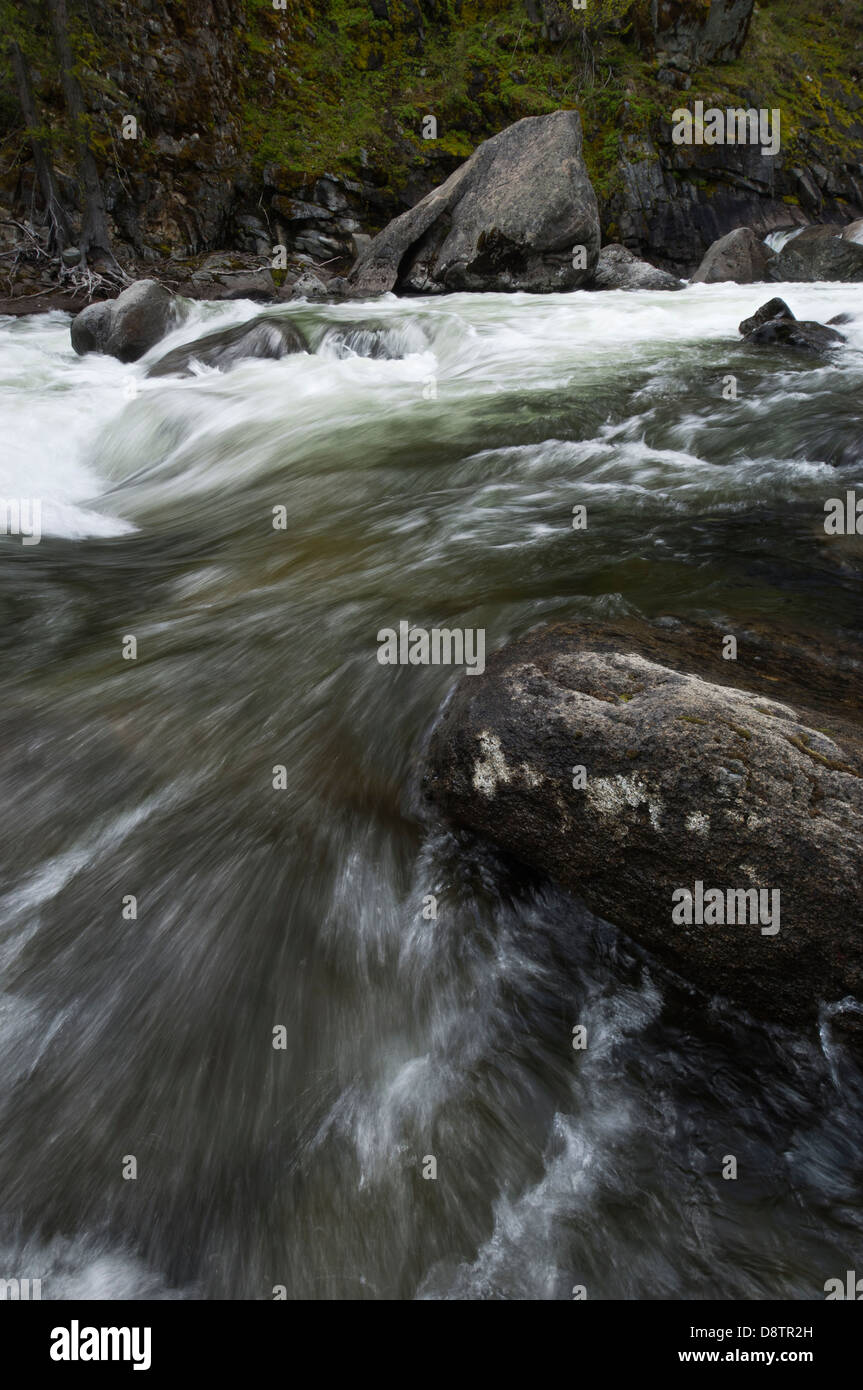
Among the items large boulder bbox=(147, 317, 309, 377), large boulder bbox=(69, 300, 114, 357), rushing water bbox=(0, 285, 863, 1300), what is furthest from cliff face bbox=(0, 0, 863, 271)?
rushing water bbox=(0, 285, 863, 1300)

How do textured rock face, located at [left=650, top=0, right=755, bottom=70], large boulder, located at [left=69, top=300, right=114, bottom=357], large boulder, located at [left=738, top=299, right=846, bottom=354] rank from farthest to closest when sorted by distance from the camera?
textured rock face, located at [left=650, top=0, right=755, bottom=70], large boulder, located at [left=69, top=300, right=114, bottom=357], large boulder, located at [left=738, top=299, right=846, bottom=354]

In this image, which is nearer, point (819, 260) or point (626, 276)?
point (819, 260)

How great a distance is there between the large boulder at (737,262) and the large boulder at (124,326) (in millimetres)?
12088

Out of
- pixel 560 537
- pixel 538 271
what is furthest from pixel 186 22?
pixel 560 537

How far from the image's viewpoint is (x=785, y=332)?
9742 millimetres

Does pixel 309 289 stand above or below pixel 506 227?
below

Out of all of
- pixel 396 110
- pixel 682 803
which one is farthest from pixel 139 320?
pixel 396 110

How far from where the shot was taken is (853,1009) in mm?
2447

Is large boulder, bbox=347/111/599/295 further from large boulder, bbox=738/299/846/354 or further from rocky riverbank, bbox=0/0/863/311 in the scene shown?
large boulder, bbox=738/299/846/354

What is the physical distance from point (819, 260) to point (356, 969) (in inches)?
763

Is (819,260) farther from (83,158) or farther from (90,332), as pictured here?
(83,158)

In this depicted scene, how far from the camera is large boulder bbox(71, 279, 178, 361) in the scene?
12.5 meters

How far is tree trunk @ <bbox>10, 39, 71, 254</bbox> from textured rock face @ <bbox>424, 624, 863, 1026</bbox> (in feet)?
57.7

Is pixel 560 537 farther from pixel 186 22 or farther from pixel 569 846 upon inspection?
pixel 186 22
